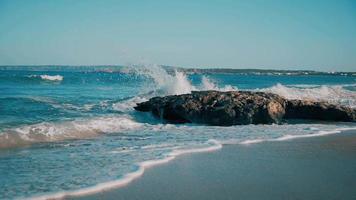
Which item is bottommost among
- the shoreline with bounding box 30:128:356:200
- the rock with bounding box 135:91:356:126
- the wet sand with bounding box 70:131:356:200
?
the shoreline with bounding box 30:128:356:200

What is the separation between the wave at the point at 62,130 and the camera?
11094 mm

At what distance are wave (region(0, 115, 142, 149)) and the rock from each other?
1383 mm

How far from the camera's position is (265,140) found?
37.9 ft

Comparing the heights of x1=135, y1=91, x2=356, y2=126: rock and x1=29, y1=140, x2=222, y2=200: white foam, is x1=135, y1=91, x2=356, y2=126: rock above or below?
above

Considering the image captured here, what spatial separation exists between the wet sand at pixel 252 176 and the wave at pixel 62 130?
165 inches

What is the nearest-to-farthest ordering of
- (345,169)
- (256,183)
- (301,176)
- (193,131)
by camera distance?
(256,183) < (301,176) < (345,169) < (193,131)

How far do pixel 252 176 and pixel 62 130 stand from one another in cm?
680

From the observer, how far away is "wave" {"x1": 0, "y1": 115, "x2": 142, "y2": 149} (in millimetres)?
11094

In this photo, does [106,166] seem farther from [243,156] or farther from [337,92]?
[337,92]

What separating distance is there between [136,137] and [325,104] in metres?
8.30

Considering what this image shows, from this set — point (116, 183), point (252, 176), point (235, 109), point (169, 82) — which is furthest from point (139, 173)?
point (169, 82)

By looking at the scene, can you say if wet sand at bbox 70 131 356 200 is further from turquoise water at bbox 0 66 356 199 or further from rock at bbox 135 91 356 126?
rock at bbox 135 91 356 126

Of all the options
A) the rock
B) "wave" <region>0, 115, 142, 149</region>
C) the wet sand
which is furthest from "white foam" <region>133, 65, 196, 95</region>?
the wet sand

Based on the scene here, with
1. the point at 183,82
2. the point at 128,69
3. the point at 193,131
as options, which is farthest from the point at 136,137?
the point at 128,69
